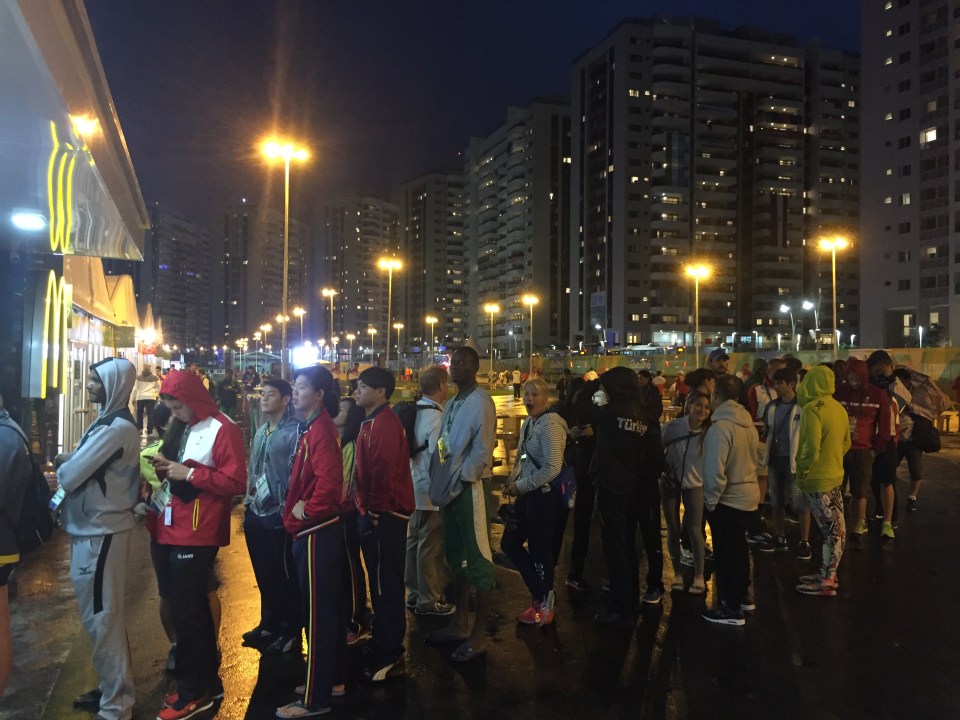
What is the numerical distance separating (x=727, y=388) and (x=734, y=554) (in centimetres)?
134

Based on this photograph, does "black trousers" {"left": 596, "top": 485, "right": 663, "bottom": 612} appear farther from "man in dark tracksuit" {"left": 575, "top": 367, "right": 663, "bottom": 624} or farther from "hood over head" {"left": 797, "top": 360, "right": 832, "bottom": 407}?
"hood over head" {"left": 797, "top": 360, "right": 832, "bottom": 407}

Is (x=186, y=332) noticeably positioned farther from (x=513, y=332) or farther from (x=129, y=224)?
(x=129, y=224)

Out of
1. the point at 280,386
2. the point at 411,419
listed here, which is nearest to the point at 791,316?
the point at 411,419

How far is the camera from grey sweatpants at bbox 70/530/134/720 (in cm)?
376

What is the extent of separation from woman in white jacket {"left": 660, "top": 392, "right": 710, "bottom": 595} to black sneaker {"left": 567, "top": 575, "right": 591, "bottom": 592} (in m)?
0.82

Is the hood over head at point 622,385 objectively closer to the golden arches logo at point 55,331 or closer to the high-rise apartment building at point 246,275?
the golden arches logo at point 55,331

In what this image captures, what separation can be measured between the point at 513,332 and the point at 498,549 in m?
119

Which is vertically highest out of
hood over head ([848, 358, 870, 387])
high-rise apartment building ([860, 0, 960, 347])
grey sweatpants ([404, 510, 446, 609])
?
high-rise apartment building ([860, 0, 960, 347])

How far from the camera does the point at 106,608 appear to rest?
3.79m

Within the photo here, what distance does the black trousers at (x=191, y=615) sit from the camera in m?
3.93

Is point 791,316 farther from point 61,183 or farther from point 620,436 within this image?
point 61,183

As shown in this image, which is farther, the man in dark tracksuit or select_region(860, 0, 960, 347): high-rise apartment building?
select_region(860, 0, 960, 347): high-rise apartment building

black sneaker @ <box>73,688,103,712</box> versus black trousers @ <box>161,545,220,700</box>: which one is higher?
black trousers @ <box>161,545,220,700</box>

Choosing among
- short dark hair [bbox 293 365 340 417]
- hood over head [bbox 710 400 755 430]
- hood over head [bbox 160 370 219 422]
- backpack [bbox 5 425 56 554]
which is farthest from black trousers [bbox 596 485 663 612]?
backpack [bbox 5 425 56 554]
